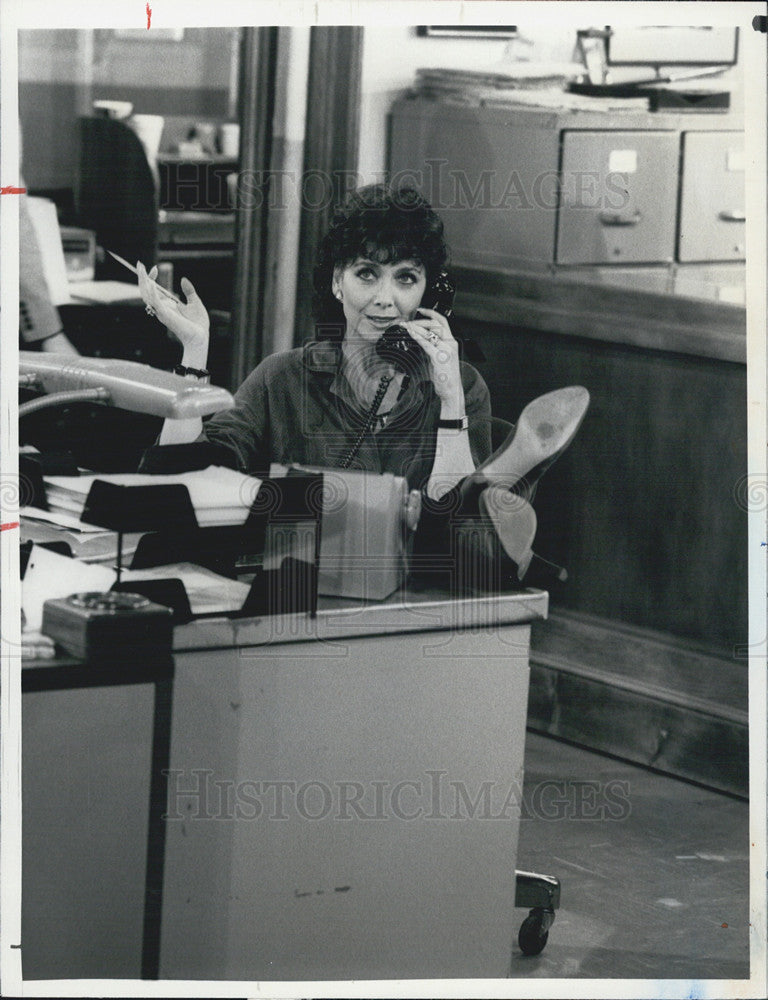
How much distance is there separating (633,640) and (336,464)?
4.92 feet

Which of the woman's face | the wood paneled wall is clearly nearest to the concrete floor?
the wood paneled wall

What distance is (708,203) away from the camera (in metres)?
3.08

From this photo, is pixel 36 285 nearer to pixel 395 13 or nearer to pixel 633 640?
pixel 395 13

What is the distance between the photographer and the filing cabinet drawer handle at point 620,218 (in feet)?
10.0

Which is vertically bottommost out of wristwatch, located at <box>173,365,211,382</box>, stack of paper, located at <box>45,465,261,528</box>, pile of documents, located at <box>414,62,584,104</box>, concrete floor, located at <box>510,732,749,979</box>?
concrete floor, located at <box>510,732,749,979</box>

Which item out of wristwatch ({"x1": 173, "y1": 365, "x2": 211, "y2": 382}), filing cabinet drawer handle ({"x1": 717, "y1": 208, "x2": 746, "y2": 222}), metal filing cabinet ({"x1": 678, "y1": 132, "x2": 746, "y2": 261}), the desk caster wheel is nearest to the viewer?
wristwatch ({"x1": 173, "y1": 365, "x2": 211, "y2": 382})

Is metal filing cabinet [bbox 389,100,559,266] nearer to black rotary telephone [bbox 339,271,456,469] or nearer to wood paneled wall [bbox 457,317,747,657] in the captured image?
wood paneled wall [bbox 457,317,747,657]

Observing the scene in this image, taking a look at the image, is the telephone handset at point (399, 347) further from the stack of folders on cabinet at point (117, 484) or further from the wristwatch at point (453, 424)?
the stack of folders on cabinet at point (117, 484)

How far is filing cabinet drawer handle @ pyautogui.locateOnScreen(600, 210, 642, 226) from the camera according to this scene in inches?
120

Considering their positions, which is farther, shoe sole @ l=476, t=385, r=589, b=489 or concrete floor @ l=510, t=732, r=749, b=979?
concrete floor @ l=510, t=732, r=749, b=979

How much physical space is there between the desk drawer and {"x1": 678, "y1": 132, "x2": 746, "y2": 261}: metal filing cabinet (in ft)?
0.10

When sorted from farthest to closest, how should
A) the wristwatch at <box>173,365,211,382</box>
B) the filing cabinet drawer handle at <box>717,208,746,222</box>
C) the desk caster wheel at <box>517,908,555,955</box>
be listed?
the filing cabinet drawer handle at <box>717,208,746,222</box>
the desk caster wheel at <box>517,908,555,955</box>
the wristwatch at <box>173,365,211,382</box>

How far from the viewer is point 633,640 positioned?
328 centimetres

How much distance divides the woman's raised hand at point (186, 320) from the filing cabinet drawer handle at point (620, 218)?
1.32m
